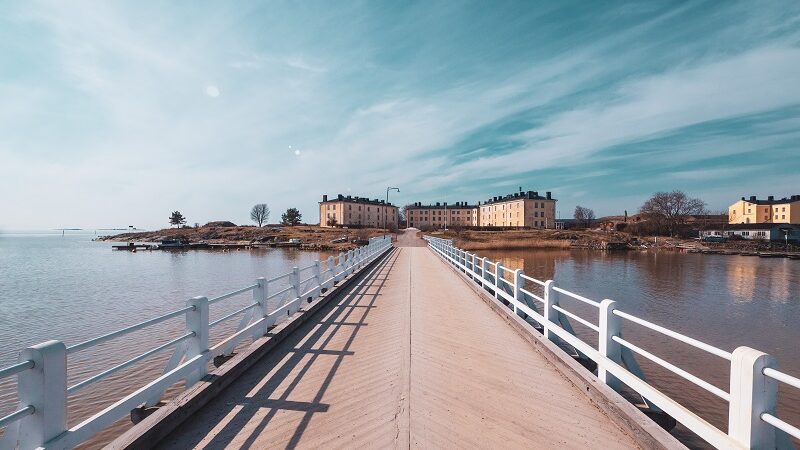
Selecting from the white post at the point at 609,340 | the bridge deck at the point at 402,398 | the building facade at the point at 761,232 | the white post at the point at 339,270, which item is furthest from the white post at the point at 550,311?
the building facade at the point at 761,232

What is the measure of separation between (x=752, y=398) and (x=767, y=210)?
129018mm

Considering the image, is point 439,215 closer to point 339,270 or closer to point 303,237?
point 303,237

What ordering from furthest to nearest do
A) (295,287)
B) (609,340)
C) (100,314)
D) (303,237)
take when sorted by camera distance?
1. (303,237)
2. (100,314)
3. (295,287)
4. (609,340)

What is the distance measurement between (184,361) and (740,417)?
6647 millimetres

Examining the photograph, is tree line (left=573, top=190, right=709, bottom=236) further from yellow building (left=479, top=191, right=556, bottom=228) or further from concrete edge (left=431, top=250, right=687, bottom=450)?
concrete edge (left=431, top=250, right=687, bottom=450)

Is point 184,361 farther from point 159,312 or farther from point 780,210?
point 780,210

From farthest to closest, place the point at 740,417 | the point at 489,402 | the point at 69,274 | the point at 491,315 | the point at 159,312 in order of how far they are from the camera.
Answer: the point at 69,274 < the point at 159,312 < the point at 491,315 < the point at 489,402 < the point at 740,417

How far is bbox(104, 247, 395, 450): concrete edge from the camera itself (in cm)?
369

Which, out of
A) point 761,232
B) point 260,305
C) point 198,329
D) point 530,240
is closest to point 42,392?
point 198,329

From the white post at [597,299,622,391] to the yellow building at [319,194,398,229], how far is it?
103m

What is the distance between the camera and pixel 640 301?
1948 centimetres

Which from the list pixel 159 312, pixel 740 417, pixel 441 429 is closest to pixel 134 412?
pixel 441 429

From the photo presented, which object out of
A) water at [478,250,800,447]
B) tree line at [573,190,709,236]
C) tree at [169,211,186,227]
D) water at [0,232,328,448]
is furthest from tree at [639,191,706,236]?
tree at [169,211,186,227]

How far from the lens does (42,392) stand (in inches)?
124
